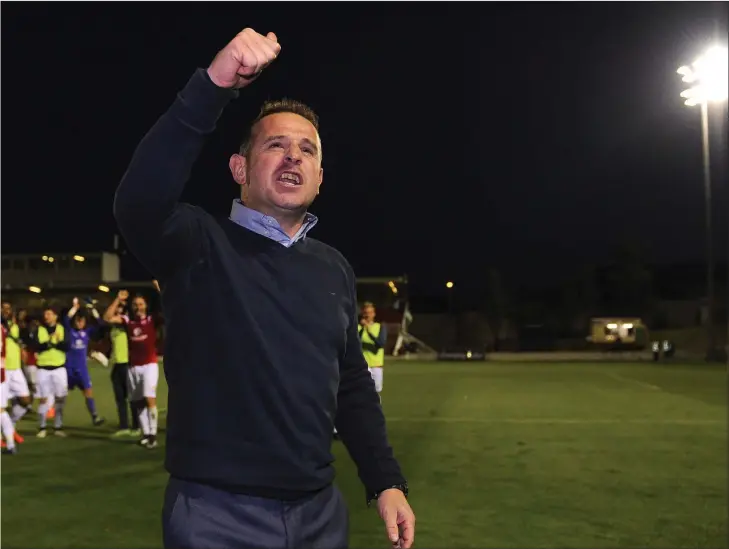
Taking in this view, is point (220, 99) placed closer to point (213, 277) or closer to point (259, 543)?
point (213, 277)

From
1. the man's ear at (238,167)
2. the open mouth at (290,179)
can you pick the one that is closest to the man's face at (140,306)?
the man's ear at (238,167)

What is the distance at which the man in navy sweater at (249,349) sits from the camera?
6.62ft

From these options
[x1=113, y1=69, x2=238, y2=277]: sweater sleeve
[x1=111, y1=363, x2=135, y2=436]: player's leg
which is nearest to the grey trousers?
[x1=113, y1=69, x2=238, y2=277]: sweater sleeve

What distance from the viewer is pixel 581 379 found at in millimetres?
23516

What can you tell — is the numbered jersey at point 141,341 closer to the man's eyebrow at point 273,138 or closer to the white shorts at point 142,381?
the white shorts at point 142,381

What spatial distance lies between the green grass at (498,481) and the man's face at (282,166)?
4.36 meters

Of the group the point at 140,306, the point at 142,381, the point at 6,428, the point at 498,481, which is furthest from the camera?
the point at 140,306

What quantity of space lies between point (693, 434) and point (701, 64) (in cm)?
2054

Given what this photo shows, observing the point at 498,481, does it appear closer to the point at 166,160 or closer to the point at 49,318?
the point at 166,160

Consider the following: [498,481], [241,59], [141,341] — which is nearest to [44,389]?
[141,341]

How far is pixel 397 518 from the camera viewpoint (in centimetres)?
245

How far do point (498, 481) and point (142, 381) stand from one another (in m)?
5.29

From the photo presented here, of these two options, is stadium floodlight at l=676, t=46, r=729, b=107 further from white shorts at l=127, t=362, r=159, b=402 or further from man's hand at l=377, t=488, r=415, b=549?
man's hand at l=377, t=488, r=415, b=549

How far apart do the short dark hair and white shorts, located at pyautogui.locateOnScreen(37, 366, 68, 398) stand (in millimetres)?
11089
